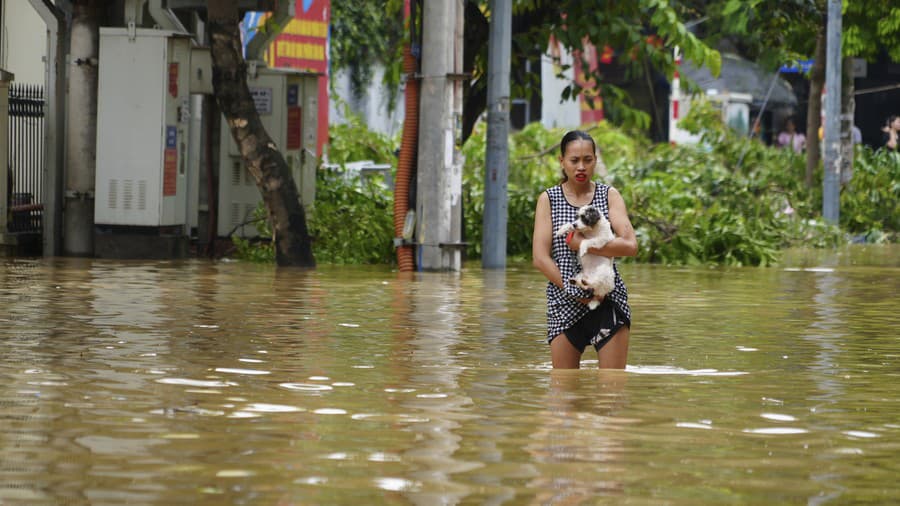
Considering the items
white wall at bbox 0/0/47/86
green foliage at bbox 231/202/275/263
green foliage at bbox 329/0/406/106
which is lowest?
green foliage at bbox 231/202/275/263

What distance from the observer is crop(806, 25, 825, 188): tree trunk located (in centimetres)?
3334

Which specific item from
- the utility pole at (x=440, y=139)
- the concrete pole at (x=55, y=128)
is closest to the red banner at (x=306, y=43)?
the concrete pole at (x=55, y=128)

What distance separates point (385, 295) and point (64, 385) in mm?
7596

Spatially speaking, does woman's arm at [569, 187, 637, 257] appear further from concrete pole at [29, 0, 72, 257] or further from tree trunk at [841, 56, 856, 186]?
tree trunk at [841, 56, 856, 186]

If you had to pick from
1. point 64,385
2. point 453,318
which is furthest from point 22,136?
point 64,385

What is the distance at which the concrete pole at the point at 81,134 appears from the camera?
69.6 feet

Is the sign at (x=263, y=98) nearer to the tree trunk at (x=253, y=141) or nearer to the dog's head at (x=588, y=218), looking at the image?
the tree trunk at (x=253, y=141)

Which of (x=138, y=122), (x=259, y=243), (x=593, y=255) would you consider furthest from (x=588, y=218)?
(x=259, y=243)

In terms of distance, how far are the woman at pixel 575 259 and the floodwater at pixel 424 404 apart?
0.20 meters

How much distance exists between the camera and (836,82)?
30609 millimetres

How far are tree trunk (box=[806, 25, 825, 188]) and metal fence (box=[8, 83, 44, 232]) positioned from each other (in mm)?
16080

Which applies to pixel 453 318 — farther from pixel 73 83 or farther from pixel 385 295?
pixel 73 83

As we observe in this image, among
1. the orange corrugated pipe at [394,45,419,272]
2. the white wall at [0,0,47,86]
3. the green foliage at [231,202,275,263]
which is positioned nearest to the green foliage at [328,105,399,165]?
the white wall at [0,0,47,86]

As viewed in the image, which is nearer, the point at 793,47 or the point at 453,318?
the point at 453,318
